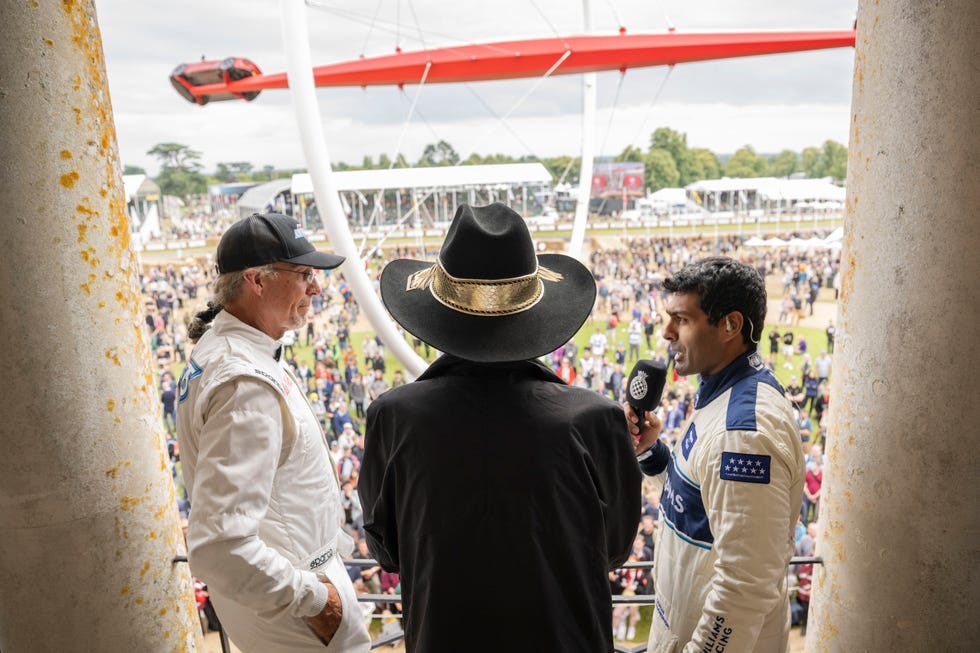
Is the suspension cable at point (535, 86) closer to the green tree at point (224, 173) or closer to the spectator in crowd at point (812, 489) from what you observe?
the spectator in crowd at point (812, 489)

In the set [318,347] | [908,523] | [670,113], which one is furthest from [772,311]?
[908,523]

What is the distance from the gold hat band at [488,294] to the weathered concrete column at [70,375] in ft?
2.89

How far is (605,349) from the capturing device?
15602 millimetres

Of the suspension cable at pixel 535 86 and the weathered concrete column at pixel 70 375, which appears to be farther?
the suspension cable at pixel 535 86

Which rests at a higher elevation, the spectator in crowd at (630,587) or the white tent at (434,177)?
the white tent at (434,177)

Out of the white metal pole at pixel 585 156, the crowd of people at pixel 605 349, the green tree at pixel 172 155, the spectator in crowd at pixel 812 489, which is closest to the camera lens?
the spectator in crowd at pixel 812 489

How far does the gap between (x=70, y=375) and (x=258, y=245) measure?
48cm

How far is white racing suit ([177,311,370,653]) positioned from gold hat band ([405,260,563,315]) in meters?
0.42

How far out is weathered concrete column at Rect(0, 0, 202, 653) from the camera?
134 cm

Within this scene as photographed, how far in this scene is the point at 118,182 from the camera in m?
1.50

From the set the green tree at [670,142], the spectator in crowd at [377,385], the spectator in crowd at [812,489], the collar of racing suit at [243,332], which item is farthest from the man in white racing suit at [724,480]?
the green tree at [670,142]

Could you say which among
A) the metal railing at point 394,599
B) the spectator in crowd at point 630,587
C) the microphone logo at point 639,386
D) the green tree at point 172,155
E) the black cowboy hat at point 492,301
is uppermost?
the green tree at point 172,155

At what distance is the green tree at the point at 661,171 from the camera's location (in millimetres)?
26266

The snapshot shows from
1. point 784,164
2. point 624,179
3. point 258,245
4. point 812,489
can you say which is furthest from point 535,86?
point 784,164
